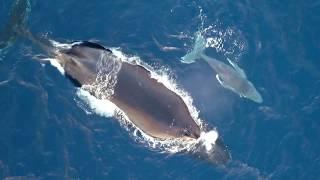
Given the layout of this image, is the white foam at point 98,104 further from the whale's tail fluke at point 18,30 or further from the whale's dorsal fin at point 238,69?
the whale's dorsal fin at point 238,69

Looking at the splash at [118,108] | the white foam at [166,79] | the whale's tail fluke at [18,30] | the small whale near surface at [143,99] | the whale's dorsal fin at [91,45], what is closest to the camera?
the small whale near surface at [143,99]

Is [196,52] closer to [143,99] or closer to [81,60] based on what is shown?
[143,99]

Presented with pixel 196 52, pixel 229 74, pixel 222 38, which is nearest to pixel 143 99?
pixel 196 52

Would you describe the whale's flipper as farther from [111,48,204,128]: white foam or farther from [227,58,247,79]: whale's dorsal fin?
[227,58,247,79]: whale's dorsal fin

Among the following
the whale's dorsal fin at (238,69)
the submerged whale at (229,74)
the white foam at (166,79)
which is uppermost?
the whale's dorsal fin at (238,69)

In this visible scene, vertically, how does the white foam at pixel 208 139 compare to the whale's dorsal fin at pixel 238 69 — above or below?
below

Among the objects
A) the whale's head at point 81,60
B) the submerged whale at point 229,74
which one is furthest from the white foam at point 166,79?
the submerged whale at point 229,74

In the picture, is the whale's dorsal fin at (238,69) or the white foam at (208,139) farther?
the whale's dorsal fin at (238,69)

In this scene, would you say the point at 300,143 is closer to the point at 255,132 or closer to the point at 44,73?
the point at 255,132
